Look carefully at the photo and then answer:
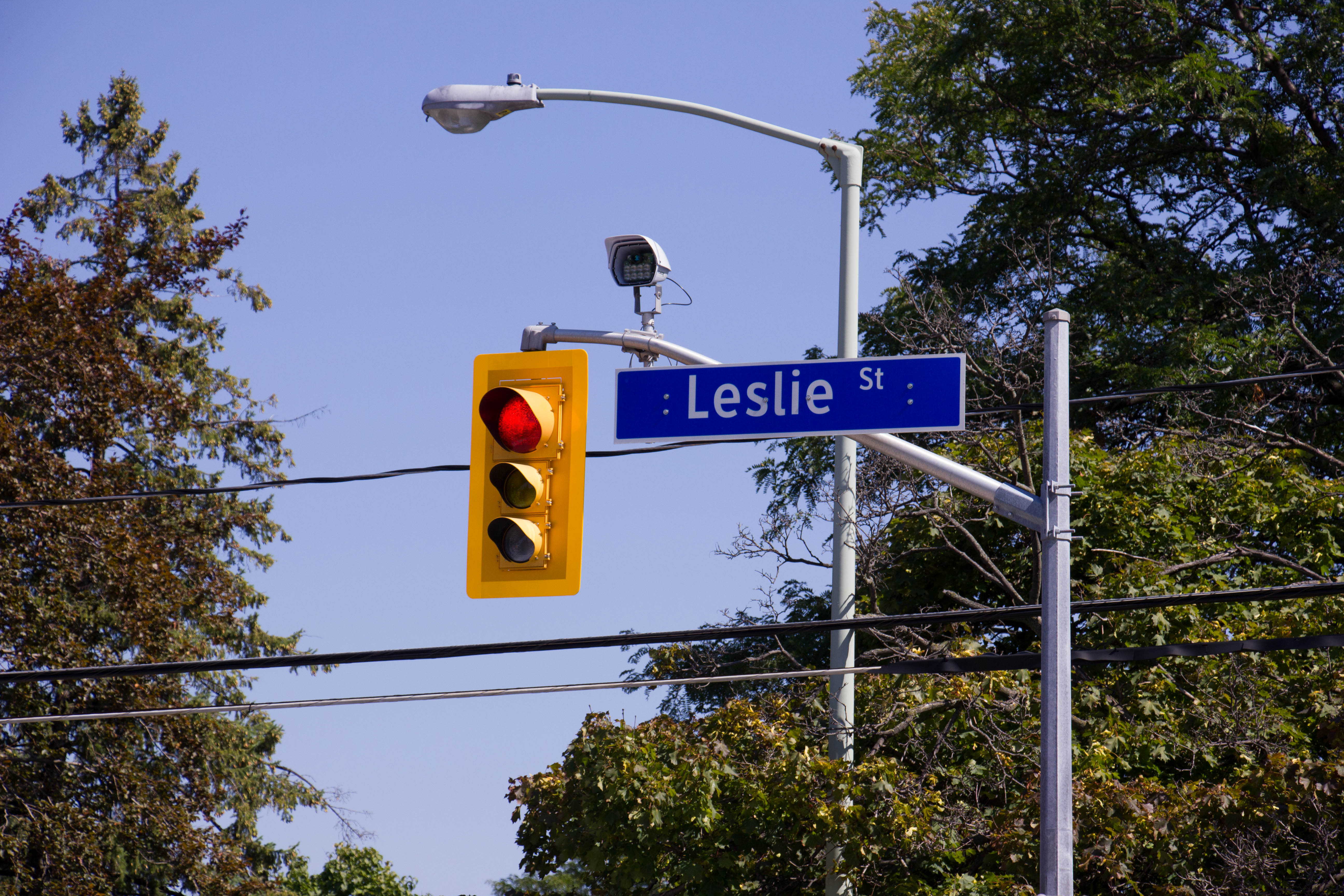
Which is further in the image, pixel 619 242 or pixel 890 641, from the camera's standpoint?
pixel 890 641

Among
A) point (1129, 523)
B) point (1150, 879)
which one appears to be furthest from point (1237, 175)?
point (1150, 879)

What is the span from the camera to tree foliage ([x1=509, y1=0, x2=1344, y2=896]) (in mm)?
13062

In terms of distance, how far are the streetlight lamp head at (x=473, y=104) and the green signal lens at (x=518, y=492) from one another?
2.98m

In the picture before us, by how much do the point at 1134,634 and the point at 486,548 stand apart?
394 inches

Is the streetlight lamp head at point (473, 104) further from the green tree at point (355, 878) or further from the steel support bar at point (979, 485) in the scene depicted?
the green tree at point (355, 878)

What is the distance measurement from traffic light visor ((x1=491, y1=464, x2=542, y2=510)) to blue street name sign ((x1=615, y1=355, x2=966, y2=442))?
549 millimetres

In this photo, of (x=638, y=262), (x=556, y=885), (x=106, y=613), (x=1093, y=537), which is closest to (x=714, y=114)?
(x=638, y=262)

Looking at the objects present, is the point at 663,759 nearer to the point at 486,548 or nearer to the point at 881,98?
the point at 486,548

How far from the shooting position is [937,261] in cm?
2522

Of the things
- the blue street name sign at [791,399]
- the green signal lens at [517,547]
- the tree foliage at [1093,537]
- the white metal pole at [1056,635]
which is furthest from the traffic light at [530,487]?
the tree foliage at [1093,537]

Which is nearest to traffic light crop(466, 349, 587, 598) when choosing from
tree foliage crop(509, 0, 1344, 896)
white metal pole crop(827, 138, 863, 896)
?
white metal pole crop(827, 138, 863, 896)

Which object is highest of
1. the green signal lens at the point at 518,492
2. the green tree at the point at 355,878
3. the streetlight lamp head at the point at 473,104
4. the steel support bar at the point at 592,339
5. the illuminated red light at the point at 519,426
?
the streetlight lamp head at the point at 473,104

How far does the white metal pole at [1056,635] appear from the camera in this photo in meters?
6.77

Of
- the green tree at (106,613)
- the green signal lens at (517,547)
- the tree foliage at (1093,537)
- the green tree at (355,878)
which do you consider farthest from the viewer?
the green tree at (355,878)
